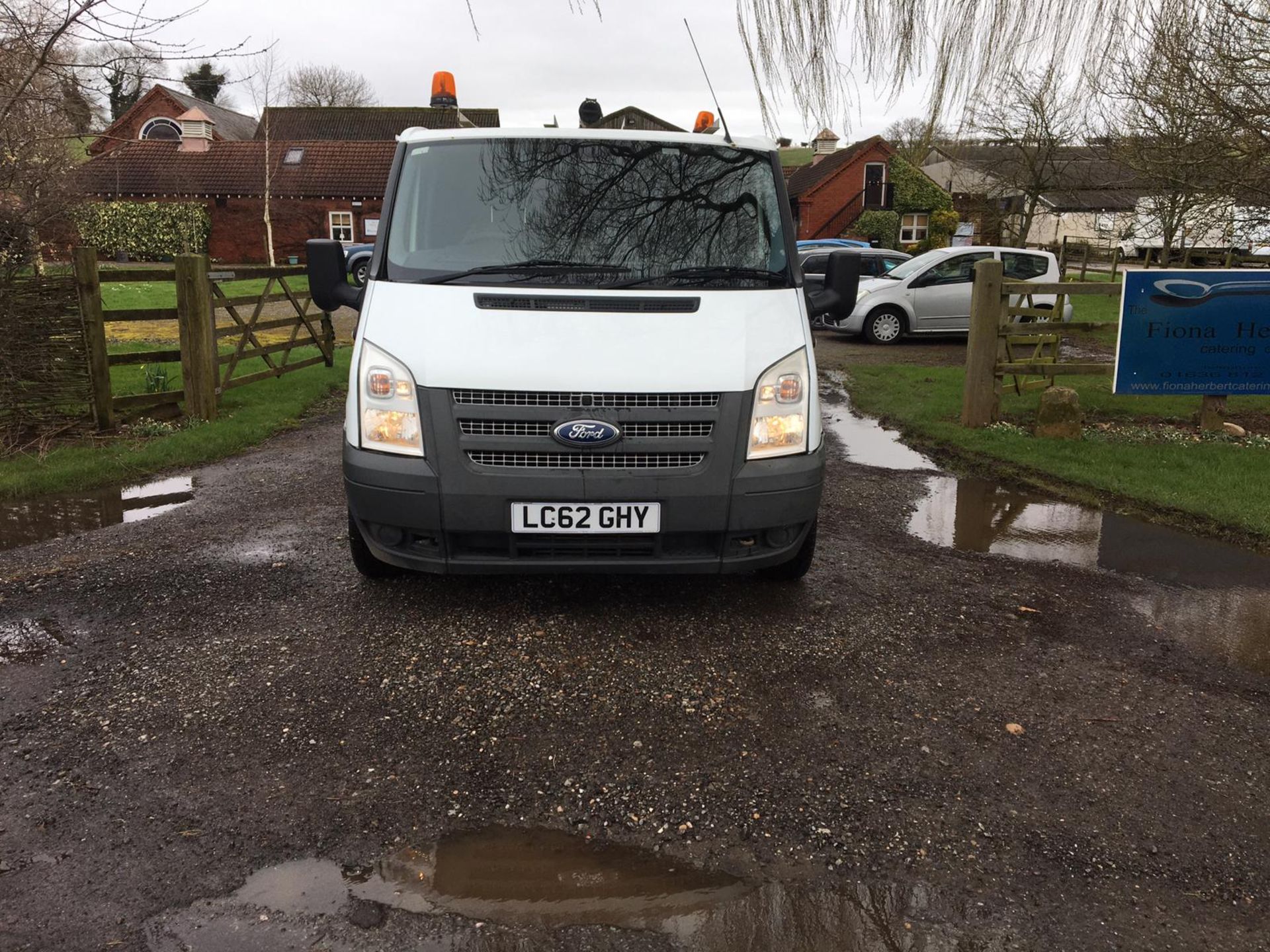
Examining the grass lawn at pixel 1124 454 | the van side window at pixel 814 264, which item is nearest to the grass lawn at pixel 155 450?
the grass lawn at pixel 1124 454

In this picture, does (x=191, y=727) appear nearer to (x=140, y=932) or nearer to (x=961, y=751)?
(x=140, y=932)

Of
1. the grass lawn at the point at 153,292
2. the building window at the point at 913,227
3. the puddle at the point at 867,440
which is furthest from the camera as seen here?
the building window at the point at 913,227

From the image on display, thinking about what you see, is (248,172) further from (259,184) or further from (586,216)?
(586,216)

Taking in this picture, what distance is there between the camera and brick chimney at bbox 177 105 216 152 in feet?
141

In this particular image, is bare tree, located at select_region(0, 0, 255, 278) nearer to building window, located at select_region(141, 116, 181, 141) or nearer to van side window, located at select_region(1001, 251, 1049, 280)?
van side window, located at select_region(1001, 251, 1049, 280)

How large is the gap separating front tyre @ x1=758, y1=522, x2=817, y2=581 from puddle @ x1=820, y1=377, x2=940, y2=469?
8.89 ft

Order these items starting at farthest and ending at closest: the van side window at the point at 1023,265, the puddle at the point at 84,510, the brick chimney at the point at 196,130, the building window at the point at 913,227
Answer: the building window at the point at 913,227 → the brick chimney at the point at 196,130 → the van side window at the point at 1023,265 → the puddle at the point at 84,510

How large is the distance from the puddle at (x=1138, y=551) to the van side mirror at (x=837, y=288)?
1.71 m

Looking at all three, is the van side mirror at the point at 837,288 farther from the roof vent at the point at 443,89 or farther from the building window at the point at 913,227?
the building window at the point at 913,227

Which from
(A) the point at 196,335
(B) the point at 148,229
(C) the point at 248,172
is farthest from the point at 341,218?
(A) the point at 196,335

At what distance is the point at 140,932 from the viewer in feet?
7.62

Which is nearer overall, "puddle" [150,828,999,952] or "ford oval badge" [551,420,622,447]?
"puddle" [150,828,999,952]

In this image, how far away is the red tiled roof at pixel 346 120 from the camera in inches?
1960

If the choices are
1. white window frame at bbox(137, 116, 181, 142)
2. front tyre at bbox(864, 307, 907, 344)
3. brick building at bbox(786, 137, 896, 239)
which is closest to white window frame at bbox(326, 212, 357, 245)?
white window frame at bbox(137, 116, 181, 142)
